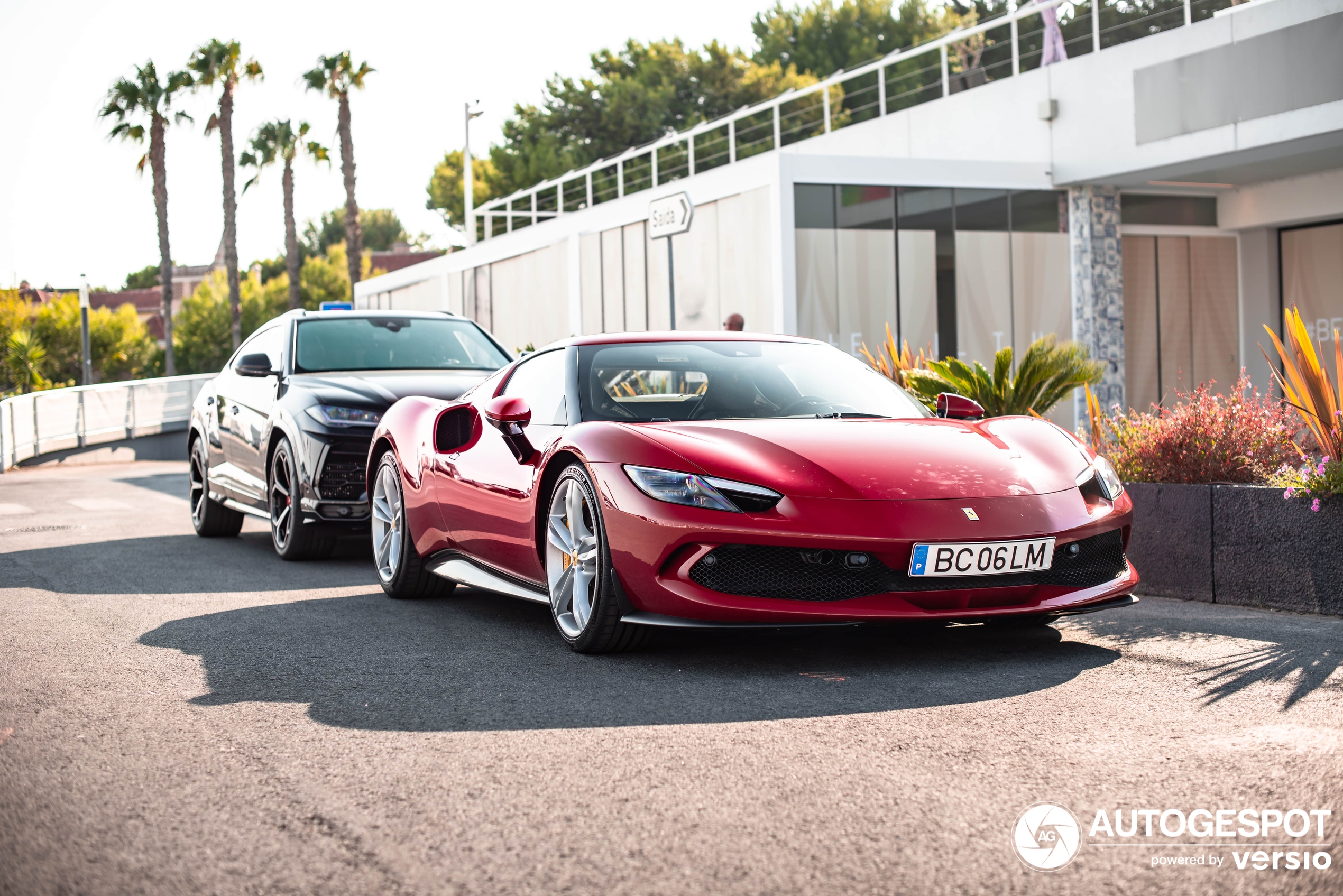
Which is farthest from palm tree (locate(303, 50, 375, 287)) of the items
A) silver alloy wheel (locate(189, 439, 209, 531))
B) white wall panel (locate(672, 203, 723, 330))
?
silver alloy wheel (locate(189, 439, 209, 531))

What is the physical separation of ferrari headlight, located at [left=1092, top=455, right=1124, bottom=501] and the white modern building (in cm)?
1176

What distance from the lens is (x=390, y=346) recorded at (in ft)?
33.1

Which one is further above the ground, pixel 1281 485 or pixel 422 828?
pixel 1281 485

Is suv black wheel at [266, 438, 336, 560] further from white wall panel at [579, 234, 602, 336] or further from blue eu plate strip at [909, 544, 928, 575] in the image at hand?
white wall panel at [579, 234, 602, 336]

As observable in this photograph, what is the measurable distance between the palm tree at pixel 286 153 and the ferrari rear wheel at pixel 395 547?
4137 cm

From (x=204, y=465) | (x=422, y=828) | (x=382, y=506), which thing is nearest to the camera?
(x=422, y=828)

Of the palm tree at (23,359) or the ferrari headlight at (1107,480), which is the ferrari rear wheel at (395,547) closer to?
the ferrari headlight at (1107,480)

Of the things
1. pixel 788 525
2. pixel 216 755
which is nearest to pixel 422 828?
pixel 216 755

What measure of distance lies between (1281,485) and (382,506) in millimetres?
4606

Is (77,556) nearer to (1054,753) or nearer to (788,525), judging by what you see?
(788,525)

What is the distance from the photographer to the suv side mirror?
9.40 m

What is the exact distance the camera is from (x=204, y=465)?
1096 centimetres

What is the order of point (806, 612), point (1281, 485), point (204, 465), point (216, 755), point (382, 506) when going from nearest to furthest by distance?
point (216, 755) → point (806, 612) → point (1281, 485) → point (382, 506) → point (204, 465)

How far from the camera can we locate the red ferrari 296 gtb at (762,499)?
476 cm
